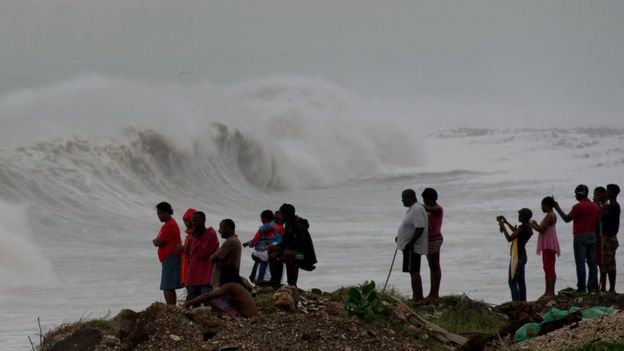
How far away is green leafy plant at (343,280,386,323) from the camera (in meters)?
9.05

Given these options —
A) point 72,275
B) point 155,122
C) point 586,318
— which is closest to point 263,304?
point 586,318

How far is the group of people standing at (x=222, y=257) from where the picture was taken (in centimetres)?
962

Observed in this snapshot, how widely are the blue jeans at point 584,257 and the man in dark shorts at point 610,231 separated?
0.12 metres

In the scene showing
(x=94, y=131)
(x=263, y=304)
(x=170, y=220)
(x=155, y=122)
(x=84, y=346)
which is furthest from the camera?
(x=155, y=122)

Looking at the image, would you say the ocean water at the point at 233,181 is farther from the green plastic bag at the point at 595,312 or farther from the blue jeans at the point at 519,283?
the green plastic bag at the point at 595,312

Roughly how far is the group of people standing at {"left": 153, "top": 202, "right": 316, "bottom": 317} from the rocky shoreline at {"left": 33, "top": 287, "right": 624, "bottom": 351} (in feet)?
0.78

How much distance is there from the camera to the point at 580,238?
12.6 meters

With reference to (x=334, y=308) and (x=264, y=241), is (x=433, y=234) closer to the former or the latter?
(x=264, y=241)

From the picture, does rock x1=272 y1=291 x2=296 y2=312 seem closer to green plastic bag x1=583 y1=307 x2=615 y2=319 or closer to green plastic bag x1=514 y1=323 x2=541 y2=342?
green plastic bag x1=514 y1=323 x2=541 y2=342

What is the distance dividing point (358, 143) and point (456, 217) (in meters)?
24.2

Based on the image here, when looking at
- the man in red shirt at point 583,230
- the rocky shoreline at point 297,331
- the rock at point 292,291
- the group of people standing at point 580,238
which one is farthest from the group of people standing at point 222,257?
the man in red shirt at point 583,230

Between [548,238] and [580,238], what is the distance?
0.44 metres

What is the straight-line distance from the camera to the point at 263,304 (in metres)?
10.1

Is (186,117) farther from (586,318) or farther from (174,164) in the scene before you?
(586,318)
